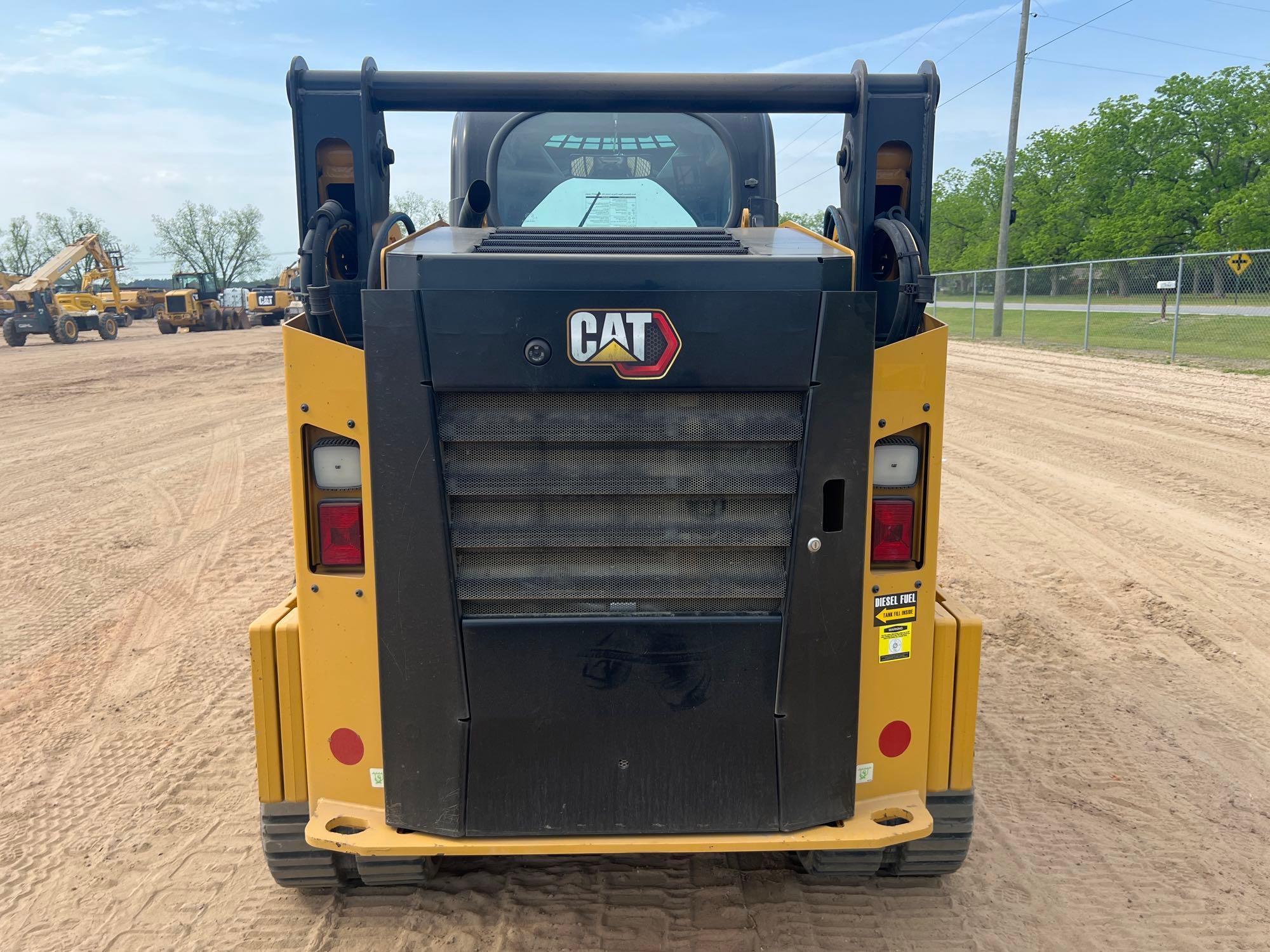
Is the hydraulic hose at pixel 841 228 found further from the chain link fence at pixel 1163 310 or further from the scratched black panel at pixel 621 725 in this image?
the chain link fence at pixel 1163 310

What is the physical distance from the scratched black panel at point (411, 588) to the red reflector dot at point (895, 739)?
45.7 inches

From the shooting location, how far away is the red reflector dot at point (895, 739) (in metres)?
2.68

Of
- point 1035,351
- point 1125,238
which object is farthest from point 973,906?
point 1125,238

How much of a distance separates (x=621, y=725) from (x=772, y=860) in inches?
40.4

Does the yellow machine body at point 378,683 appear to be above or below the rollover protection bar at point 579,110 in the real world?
below

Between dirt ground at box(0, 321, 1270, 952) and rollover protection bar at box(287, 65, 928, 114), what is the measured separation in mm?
2493

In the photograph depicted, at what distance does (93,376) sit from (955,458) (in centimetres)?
1775

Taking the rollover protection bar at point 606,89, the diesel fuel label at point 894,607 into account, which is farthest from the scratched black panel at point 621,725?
the rollover protection bar at point 606,89

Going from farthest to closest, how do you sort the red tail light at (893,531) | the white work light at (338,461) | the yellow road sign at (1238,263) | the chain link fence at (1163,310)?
the chain link fence at (1163,310)
the yellow road sign at (1238,263)
the red tail light at (893,531)
the white work light at (338,461)

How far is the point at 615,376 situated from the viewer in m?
2.37

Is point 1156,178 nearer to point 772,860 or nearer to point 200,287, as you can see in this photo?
point 200,287

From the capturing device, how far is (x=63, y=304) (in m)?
33.2

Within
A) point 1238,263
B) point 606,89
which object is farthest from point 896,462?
point 1238,263

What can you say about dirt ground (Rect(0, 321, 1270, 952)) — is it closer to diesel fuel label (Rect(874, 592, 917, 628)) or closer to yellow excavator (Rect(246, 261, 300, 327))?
diesel fuel label (Rect(874, 592, 917, 628))
